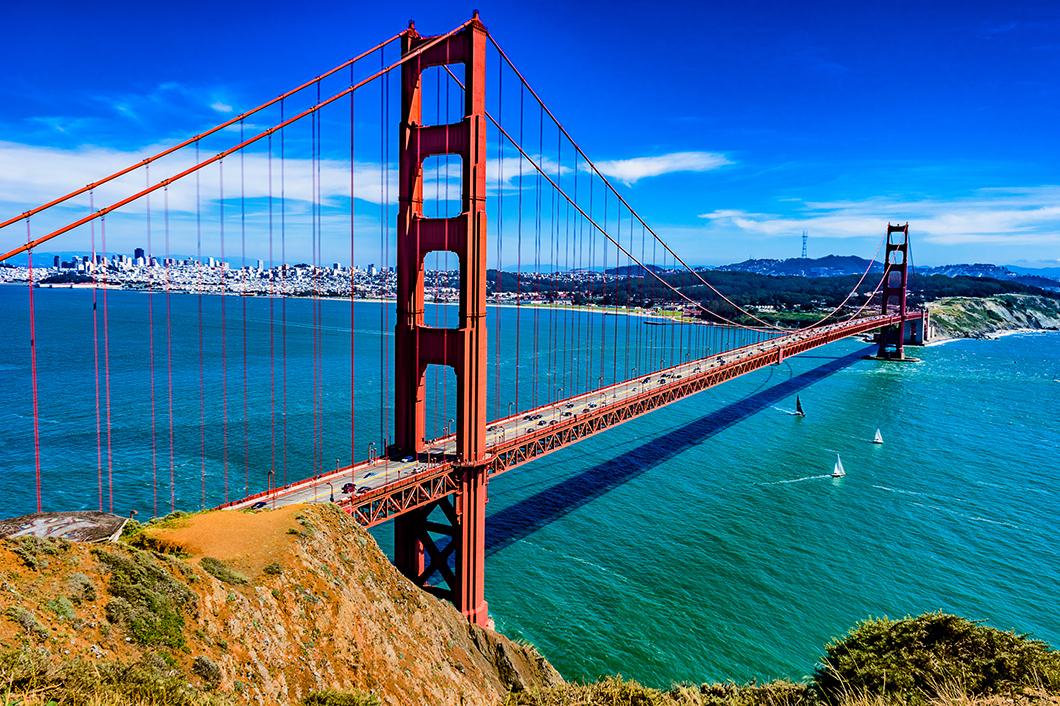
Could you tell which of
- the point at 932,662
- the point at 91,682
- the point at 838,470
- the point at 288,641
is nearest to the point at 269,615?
the point at 288,641

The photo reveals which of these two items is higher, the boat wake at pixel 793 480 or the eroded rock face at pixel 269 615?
the eroded rock face at pixel 269 615

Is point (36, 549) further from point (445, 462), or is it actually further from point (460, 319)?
point (460, 319)

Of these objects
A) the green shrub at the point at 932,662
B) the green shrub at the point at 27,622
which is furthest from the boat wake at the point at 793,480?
the green shrub at the point at 27,622

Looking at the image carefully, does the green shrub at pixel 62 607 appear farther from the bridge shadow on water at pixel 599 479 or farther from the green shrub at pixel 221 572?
the bridge shadow on water at pixel 599 479

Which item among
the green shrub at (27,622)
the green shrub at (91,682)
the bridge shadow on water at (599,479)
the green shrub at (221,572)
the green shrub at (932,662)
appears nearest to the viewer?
the green shrub at (91,682)

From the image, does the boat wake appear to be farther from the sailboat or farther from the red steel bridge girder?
the red steel bridge girder

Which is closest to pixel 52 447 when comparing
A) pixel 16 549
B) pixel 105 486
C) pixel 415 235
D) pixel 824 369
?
pixel 105 486
